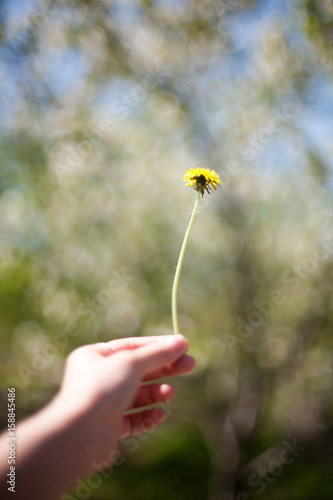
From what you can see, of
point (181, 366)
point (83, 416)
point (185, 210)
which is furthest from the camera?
point (185, 210)

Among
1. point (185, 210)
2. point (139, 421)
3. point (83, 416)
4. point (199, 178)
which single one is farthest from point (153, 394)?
point (185, 210)

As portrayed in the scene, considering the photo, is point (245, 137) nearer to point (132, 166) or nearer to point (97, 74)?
point (132, 166)

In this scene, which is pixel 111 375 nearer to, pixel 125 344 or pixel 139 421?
pixel 125 344

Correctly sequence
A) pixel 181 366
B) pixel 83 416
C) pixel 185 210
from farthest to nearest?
pixel 185 210
pixel 181 366
pixel 83 416

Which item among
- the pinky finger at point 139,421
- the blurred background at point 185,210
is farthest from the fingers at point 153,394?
the blurred background at point 185,210

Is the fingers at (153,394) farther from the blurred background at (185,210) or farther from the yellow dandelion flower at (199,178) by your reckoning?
the blurred background at (185,210)

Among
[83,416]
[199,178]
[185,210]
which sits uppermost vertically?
[185,210]

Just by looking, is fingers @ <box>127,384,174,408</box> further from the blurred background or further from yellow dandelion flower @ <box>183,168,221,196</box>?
the blurred background
